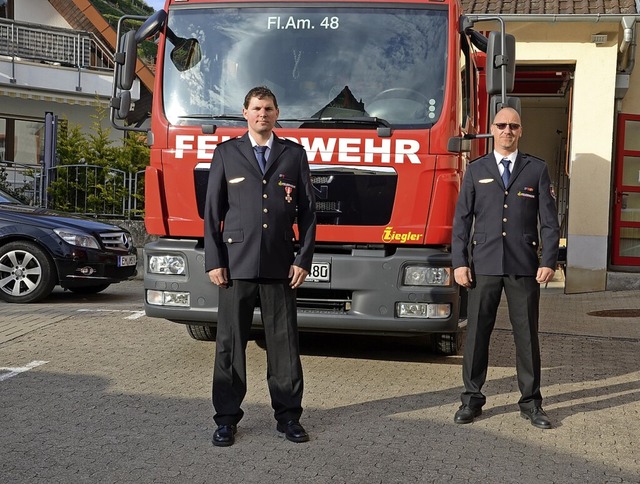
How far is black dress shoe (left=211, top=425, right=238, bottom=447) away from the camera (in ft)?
16.5

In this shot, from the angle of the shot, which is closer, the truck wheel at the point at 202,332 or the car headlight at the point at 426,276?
the car headlight at the point at 426,276

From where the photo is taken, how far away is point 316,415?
19.0 feet

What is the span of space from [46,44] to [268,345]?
2018cm

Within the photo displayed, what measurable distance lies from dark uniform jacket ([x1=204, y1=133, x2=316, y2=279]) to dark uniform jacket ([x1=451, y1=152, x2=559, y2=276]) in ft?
3.50

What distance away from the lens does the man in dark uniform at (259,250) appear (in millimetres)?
5207

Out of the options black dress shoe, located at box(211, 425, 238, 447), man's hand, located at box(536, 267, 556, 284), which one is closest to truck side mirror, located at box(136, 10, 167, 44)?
black dress shoe, located at box(211, 425, 238, 447)

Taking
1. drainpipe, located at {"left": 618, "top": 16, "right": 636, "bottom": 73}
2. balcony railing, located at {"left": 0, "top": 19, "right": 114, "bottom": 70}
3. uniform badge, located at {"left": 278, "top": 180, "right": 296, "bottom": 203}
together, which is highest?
balcony railing, located at {"left": 0, "top": 19, "right": 114, "bottom": 70}

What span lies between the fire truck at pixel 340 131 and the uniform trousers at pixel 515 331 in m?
0.76

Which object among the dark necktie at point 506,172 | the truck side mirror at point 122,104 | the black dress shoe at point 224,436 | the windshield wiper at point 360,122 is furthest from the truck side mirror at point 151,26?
the black dress shoe at point 224,436

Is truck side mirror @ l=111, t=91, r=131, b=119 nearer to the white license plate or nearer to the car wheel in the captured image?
the white license plate

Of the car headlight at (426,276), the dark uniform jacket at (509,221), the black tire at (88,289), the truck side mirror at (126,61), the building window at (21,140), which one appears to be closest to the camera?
the dark uniform jacket at (509,221)

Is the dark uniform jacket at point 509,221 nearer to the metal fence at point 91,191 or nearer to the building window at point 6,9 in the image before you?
the metal fence at point 91,191

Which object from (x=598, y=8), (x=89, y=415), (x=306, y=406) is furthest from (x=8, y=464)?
(x=598, y=8)

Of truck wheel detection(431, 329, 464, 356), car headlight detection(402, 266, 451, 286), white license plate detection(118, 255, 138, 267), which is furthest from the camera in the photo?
white license plate detection(118, 255, 138, 267)
